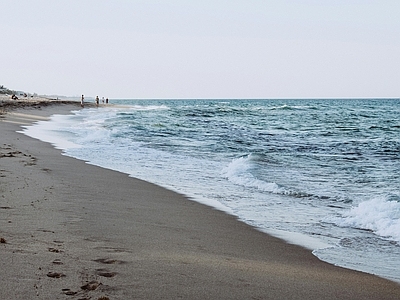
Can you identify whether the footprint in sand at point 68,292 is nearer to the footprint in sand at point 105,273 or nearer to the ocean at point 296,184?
the footprint in sand at point 105,273

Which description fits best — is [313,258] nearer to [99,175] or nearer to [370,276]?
[370,276]

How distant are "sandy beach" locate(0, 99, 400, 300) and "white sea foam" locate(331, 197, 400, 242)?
1609 millimetres

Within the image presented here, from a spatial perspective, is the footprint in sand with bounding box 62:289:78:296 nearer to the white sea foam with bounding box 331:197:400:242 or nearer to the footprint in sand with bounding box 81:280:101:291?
the footprint in sand with bounding box 81:280:101:291

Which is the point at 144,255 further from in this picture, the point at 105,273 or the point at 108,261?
the point at 105,273

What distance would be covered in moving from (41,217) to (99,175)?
16.1 ft

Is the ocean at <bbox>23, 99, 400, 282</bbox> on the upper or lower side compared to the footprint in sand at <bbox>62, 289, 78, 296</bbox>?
lower

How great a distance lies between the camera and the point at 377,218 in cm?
751

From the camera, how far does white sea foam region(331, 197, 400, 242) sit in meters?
6.98

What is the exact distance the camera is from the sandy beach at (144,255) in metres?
3.94

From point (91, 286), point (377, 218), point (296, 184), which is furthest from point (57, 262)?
point (296, 184)

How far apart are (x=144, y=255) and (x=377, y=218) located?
13.3ft

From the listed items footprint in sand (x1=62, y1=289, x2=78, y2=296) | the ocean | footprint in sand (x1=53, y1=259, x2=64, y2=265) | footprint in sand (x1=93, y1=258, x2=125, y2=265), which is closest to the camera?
footprint in sand (x1=62, y1=289, x2=78, y2=296)

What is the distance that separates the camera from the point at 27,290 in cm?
368

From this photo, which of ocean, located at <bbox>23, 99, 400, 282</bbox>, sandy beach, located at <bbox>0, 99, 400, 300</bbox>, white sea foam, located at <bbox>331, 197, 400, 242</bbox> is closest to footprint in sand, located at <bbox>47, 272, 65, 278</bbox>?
sandy beach, located at <bbox>0, 99, 400, 300</bbox>
